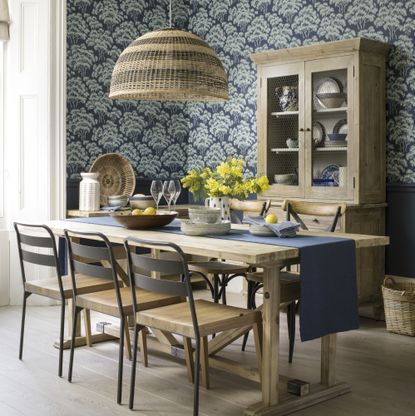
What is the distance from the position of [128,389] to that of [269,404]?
29.6 inches

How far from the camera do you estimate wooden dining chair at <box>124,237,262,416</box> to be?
3.00 meters

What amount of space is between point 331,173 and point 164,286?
247cm

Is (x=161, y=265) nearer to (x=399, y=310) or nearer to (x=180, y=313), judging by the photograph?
(x=180, y=313)

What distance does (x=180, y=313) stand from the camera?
3.25 metres

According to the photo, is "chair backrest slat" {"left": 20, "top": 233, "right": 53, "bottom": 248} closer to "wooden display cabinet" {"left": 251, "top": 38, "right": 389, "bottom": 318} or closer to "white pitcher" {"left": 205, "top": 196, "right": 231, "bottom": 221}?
"white pitcher" {"left": 205, "top": 196, "right": 231, "bottom": 221}

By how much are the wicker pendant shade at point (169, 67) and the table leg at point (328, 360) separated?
4.51 ft

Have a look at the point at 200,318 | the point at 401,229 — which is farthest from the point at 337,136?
the point at 200,318

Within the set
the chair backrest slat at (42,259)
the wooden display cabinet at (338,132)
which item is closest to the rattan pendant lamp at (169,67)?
the chair backrest slat at (42,259)

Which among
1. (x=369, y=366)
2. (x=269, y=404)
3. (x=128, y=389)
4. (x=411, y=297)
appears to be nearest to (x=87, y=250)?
(x=128, y=389)

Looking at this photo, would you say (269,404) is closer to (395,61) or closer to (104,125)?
(395,61)

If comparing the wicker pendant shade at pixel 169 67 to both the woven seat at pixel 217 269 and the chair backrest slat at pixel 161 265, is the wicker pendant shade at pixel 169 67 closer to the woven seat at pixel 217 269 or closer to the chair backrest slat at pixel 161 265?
the chair backrest slat at pixel 161 265

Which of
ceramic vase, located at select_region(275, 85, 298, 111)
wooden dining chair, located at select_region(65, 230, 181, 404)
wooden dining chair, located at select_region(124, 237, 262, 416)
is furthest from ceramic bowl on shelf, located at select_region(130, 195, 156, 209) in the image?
wooden dining chair, located at select_region(124, 237, 262, 416)

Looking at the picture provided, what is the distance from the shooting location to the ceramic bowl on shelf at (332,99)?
510 centimetres

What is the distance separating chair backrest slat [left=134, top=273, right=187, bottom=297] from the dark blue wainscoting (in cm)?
264
